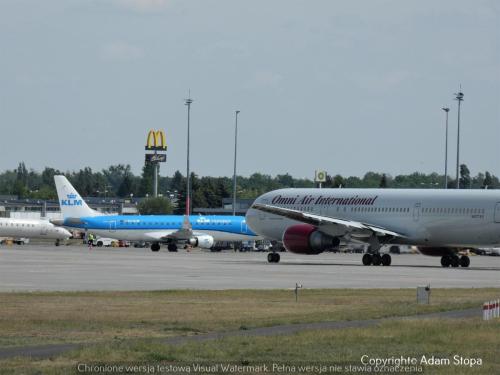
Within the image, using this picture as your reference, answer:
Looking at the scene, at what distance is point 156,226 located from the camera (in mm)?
108000

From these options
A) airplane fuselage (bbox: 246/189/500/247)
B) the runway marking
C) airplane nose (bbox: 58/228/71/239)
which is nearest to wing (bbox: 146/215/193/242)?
airplane nose (bbox: 58/228/71/239)

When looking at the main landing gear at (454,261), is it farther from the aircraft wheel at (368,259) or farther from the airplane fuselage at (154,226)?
the airplane fuselage at (154,226)

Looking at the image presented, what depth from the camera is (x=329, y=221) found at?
214 ft

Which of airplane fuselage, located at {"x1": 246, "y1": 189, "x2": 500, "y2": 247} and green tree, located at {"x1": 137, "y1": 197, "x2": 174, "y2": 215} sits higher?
green tree, located at {"x1": 137, "y1": 197, "x2": 174, "y2": 215}

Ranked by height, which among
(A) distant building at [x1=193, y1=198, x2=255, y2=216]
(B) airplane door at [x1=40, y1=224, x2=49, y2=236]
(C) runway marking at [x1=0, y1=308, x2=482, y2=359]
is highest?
(A) distant building at [x1=193, y1=198, x2=255, y2=216]

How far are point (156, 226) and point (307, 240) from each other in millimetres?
44379

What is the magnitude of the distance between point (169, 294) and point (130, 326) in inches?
425

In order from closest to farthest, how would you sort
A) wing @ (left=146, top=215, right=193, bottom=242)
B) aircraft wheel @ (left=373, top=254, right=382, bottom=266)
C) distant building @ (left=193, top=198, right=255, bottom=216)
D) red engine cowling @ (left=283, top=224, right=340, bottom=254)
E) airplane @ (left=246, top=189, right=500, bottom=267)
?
airplane @ (left=246, top=189, right=500, bottom=267)
red engine cowling @ (left=283, top=224, right=340, bottom=254)
aircraft wheel @ (left=373, top=254, right=382, bottom=266)
wing @ (left=146, top=215, right=193, bottom=242)
distant building @ (left=193, top=198, right=255, bottom=216)

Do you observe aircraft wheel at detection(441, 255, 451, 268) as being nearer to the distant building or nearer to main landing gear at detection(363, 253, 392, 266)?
main landing gear at detection(363, 253, 392, 266)

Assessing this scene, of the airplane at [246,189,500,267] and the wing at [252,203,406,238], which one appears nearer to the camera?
the airplane at [246,189,500,267]

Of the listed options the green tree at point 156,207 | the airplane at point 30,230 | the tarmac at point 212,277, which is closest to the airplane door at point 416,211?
the tarmac at point 212,277

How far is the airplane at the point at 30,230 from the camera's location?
124812 millimetres

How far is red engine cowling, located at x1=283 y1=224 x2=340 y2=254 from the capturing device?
2564 inches

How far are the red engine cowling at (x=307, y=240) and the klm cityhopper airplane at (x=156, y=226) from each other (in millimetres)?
38040
